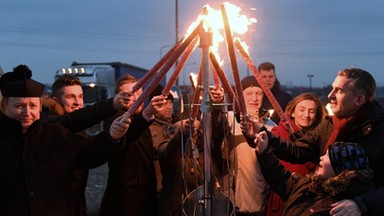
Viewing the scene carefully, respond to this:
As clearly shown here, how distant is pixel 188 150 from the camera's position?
2566 mm

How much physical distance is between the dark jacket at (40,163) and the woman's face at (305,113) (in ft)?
5.94

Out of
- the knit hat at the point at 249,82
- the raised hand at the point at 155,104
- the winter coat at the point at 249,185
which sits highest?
the knit hat at the point at 249,82

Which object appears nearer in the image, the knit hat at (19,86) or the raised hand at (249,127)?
the raised hand at (249,127)

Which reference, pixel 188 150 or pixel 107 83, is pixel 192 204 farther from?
pixel 107 83

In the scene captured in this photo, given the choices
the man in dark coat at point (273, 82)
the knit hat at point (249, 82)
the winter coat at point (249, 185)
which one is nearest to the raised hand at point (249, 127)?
the winter coat at point (249, 185)

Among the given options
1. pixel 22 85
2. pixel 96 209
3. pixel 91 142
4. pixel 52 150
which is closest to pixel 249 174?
pixel 91 142

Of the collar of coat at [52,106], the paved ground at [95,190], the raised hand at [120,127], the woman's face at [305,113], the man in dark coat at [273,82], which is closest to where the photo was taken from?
the raised hand at [120,127]

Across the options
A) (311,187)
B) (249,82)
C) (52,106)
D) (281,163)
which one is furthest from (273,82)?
(311,187)

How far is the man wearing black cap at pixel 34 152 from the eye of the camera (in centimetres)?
259

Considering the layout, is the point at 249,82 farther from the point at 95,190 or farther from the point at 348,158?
the point at 95,190

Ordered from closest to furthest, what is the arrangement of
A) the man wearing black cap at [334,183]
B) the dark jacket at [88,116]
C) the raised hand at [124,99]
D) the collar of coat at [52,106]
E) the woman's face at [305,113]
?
the man wearing black cap at [334,183], the raised hand at [124,99], the dark jacket at [88,116], the woman's face at [305,113], the collar of coat at [52,106]

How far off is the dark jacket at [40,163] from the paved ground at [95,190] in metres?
3.76

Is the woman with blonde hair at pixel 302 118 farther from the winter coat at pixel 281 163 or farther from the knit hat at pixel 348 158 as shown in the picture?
the knit hat at pixel 348 158

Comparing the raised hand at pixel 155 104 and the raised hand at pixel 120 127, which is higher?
the raised hand at pixel 155 104
